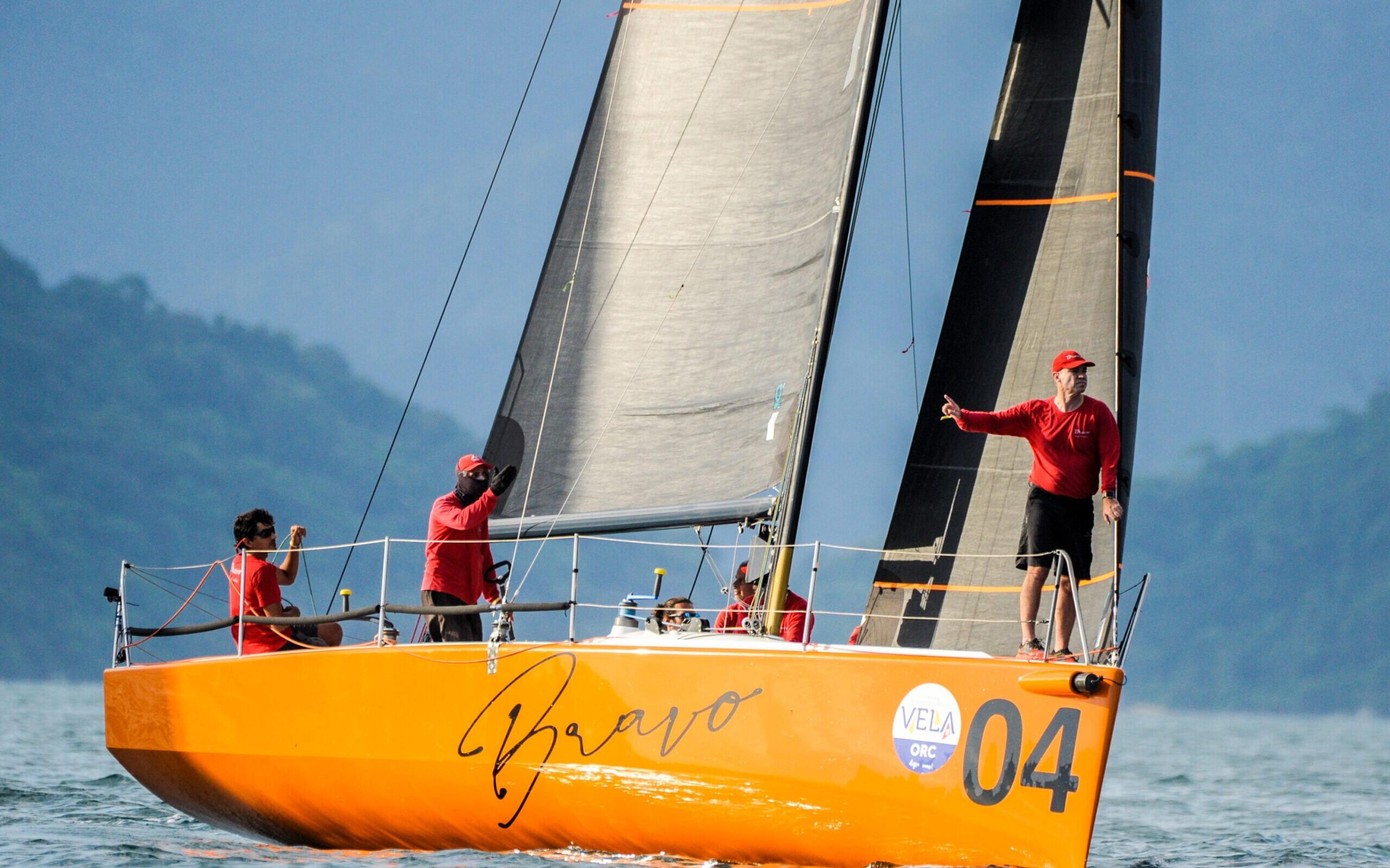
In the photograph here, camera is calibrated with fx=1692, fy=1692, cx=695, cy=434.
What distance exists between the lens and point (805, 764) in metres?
6.45

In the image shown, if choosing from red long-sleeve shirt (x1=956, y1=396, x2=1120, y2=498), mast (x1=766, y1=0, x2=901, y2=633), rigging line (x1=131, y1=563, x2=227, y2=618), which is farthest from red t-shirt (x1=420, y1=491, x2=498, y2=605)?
red long-sleeve shirt (x1=956, y1=396, x2=1120, y2=498)

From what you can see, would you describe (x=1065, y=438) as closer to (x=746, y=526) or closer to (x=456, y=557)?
(x=746, y=526)

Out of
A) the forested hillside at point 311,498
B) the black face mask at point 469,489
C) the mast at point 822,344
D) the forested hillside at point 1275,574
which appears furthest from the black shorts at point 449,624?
the forested hillside at point 1275,574

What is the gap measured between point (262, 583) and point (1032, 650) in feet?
12.3

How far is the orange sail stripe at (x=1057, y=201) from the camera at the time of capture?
8.24 meters

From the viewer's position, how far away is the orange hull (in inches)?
246

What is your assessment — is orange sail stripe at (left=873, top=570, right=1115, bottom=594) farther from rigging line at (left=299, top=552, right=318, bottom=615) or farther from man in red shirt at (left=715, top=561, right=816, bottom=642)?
rigging line at (left=299, top=552, right=318, bottom=615)

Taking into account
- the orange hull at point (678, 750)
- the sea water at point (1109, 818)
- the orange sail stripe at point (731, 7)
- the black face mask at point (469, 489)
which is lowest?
the sea water at point (1109, 818)

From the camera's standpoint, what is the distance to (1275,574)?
83812 mm

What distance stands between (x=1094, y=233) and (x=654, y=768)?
3.45 m

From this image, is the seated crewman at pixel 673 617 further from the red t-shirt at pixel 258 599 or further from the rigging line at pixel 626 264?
the red t-shirt at pixel 258 599

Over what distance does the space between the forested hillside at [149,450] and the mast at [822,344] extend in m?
47.8

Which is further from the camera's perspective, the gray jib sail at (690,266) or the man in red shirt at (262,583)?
the man in red shirt at (262,583)

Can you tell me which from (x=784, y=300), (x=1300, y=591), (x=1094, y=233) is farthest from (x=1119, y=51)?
(x=1300, y=591)
